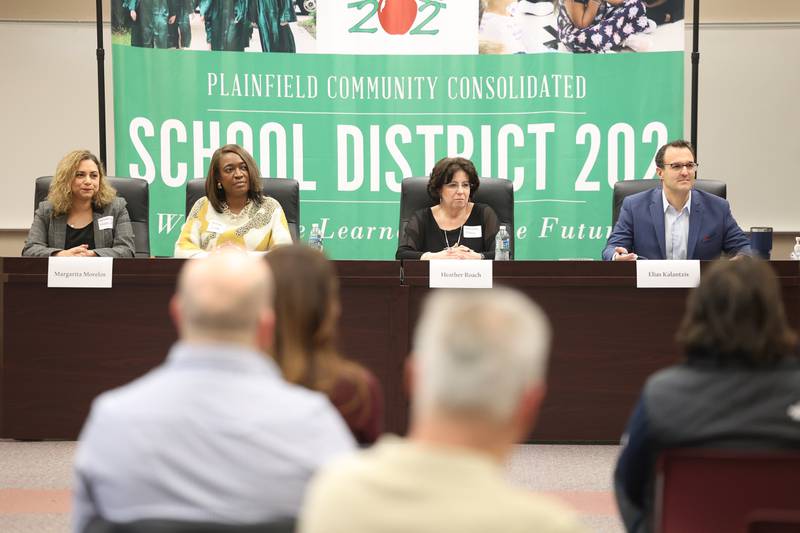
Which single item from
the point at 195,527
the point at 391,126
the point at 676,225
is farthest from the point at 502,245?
the point at 195,527

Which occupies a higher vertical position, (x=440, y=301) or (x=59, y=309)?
(x=440, y=301)

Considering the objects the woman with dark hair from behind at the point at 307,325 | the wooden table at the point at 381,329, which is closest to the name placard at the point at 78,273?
the wooden table at the point at 381,329

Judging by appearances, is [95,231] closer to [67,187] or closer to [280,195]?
[67,187]

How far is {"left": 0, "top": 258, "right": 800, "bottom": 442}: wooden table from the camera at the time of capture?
3.91 metres

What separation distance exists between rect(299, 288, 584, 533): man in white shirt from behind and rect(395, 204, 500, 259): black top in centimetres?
357

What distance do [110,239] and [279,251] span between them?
294 centimetres

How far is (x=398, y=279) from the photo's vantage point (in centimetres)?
391

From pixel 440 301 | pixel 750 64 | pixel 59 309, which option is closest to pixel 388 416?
pixel 59 309

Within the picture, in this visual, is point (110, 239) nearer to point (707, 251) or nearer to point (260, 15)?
point (260, 15)

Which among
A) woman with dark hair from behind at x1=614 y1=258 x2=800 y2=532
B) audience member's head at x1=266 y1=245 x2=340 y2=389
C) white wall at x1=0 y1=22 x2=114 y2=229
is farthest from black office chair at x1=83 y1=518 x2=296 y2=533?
white wall at x1=0 y1=22 x2=114 y2=229

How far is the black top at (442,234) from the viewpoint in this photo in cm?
461

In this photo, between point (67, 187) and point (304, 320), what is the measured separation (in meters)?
3.11

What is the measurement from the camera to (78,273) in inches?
154

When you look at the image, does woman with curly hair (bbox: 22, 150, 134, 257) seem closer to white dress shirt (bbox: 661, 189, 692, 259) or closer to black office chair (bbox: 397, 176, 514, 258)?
black office chair (bbox: 397, 176, 514, 258)
